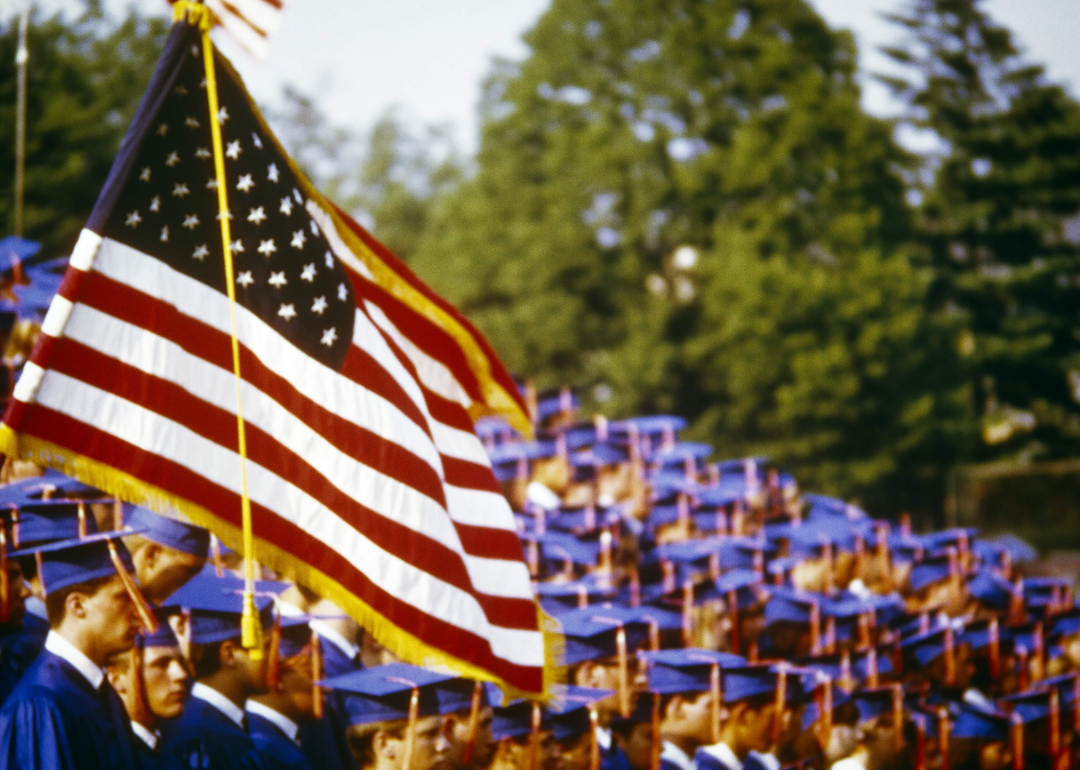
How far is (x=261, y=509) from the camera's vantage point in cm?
346

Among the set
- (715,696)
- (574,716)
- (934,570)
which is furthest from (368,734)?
(934,570)

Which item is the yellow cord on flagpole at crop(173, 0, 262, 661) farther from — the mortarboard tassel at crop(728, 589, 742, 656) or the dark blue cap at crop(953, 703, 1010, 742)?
the dark blue cap at crop(953, 703, 1010, 742)

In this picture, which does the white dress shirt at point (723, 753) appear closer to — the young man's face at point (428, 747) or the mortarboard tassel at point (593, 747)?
the mortarboard tassel at point (593, 747)

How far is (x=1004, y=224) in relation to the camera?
23.1m

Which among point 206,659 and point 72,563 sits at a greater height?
point 72,563

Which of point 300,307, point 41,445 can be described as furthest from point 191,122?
point 41,445

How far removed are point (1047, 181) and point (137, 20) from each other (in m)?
18.3

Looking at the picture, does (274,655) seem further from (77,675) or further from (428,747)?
(77,675)

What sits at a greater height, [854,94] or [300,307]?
[854,94]

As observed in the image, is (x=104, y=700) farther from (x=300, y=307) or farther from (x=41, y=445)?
(x=300, y=307)

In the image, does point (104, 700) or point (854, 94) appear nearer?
point (104, 700)

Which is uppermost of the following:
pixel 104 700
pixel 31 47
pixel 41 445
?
pixel 31 47

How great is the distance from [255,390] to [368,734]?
144 centimetres

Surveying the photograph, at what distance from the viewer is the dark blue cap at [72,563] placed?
12.0 feet
